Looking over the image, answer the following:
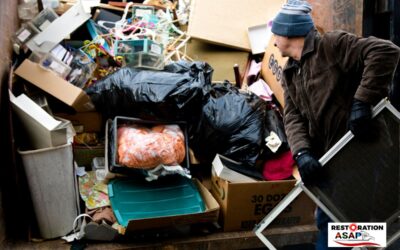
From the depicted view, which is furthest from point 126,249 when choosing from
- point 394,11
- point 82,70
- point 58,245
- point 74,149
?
point 394,11

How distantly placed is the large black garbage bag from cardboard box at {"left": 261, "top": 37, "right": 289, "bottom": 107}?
0.61 meters

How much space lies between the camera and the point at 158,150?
9.73 feet

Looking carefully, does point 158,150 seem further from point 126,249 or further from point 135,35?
point 135,35

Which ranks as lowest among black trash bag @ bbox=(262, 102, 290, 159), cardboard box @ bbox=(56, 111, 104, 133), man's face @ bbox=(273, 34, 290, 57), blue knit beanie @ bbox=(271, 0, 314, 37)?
black trash bag @ bbox=(262, 102, 290, 159)

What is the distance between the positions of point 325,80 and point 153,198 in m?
1.46

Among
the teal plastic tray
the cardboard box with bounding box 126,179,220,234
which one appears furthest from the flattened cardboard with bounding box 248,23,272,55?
the cardboard box with bounding box 126,179,220,234

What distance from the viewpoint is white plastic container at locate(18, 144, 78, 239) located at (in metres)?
2.81

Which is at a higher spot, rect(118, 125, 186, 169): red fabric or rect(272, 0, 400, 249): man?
rect(272, 0, 400, 249): man

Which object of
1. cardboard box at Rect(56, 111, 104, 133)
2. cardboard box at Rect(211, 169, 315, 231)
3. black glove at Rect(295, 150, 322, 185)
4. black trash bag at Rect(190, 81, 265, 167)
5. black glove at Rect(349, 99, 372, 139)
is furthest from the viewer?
→ cardboard box at Rect(56, 111, 104, 133)

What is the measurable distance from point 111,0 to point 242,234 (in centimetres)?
283

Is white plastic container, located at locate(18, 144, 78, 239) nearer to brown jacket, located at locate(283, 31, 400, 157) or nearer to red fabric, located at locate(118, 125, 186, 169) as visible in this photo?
red fabric, located at locate(118, 125, 186, 169)

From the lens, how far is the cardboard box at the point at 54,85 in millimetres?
3158

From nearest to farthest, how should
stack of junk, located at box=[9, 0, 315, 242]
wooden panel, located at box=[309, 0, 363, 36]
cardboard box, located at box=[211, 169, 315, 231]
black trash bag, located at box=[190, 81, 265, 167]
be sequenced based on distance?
1. stack of junk, located at box=[9, 0, 315, 242]
2. cardboard box, located at box=[211, 169, 315, 231]
3. black trash bag, located at box=[190, 81, 265, 167]
4. wooden panel, located at box=[309, 0, 363, 36]

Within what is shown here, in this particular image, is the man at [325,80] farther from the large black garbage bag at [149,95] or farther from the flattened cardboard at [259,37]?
the flattened cardboard at [259,37]
